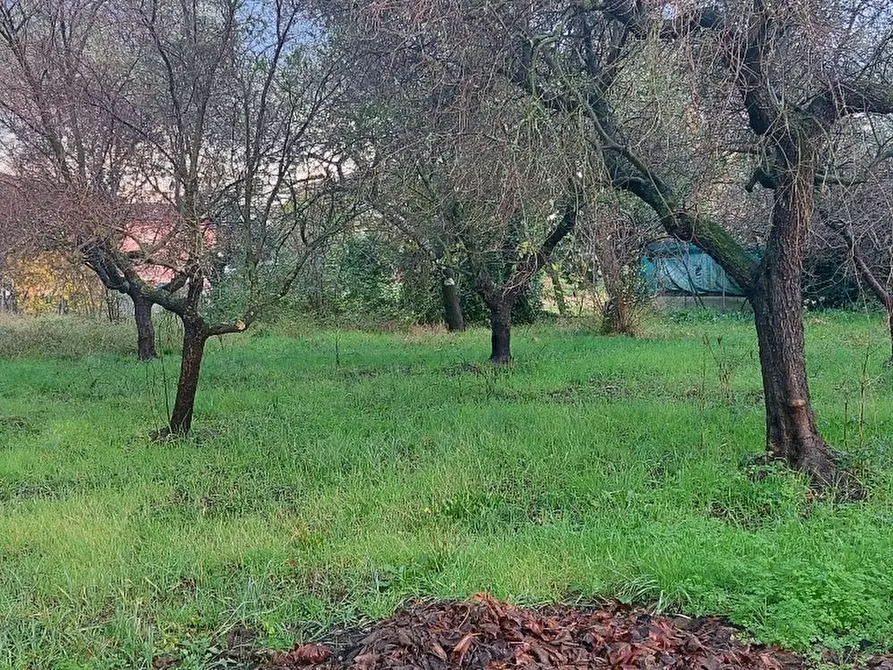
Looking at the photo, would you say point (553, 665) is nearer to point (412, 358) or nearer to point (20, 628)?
point (20, 628)

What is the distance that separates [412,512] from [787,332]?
3.03m

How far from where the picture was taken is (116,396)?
344 inches

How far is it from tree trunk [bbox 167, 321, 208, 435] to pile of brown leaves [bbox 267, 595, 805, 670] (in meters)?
4.39

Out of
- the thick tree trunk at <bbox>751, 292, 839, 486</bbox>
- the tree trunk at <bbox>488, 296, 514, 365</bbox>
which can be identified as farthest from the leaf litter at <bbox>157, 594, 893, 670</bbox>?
the tree trunk at <bbox>488, 296, 514, 365</bbox>

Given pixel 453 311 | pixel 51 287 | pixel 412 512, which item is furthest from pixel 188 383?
pixel 51 287

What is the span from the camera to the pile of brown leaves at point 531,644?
8.25 ft

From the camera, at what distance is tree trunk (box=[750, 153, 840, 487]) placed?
4918mm

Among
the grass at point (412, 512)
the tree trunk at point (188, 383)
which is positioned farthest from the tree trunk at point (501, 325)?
the tree trunk at point (188, 383)

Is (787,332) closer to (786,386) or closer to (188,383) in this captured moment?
(786,386)

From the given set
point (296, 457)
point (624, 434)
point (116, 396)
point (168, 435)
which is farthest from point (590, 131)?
point (116, 396)

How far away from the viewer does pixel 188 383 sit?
683 cm

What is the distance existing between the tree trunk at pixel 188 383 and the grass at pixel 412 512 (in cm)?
28

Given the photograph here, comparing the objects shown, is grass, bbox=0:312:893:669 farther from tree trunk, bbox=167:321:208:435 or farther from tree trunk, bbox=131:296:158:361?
tree trunk, bbox=131:296:158:361

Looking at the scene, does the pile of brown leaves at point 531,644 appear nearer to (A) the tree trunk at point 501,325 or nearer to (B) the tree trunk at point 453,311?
(A) the tree trunk at point 501,325
